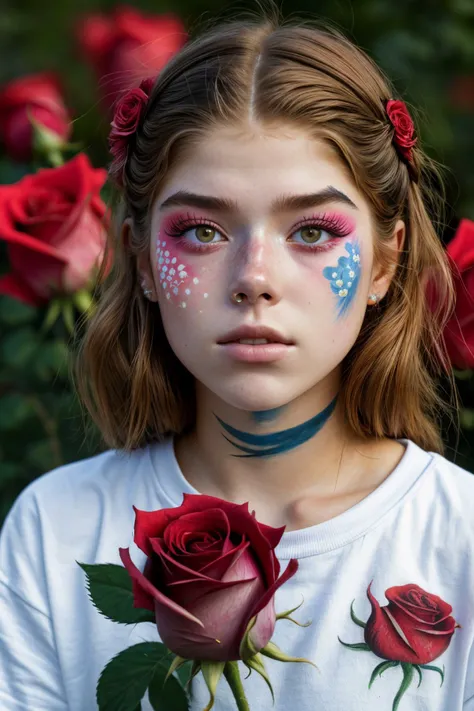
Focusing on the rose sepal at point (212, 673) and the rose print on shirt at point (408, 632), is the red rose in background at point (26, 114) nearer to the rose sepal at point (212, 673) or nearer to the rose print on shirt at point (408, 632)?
the rose print on shirt at point (408, 632)

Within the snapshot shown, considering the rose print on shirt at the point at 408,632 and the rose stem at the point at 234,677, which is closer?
the rose stem at the point at 234,677

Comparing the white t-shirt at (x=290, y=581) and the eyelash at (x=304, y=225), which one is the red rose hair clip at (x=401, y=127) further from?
the white t-shirt at (x=290, y=581)

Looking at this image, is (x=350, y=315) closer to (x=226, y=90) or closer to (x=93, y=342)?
(x=226, y=90)

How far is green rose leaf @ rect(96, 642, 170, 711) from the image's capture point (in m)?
1.83

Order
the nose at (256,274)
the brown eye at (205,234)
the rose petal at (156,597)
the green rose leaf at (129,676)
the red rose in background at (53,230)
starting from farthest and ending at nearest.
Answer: the red rose in background at (53,230) → the brown eye at (205,234) → the nose at (256,274) → the green rose leaf at (129,676) → the rose petal at (156,597)

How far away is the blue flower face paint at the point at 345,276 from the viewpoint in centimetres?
205

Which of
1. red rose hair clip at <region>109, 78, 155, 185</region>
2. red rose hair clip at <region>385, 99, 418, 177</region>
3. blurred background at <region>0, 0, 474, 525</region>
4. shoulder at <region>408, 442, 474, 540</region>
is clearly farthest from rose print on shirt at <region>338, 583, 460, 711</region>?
red rose hair clip at <region>109, 78, 155, 185</region>

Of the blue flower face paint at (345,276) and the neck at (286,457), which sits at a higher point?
the blue flower face paint at (345,276)

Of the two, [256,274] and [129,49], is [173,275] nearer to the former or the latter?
[256,274]

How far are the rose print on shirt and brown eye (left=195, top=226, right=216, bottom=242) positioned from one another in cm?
70

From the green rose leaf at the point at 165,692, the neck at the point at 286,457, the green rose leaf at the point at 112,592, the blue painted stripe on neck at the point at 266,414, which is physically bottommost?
the green rose leaf at the point at 165,692

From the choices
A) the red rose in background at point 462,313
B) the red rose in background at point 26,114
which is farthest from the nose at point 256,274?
the red rose in background at point 26,114

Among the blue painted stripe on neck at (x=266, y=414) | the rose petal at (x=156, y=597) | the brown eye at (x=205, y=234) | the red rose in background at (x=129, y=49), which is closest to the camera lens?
the rose petal at (x=156, y=597)

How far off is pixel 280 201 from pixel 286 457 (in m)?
0.50
